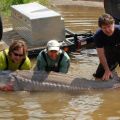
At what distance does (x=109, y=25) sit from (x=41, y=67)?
1528 mm

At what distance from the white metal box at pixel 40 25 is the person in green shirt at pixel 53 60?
5.86ft

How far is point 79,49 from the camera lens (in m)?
11.0

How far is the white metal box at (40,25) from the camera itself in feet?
33.5

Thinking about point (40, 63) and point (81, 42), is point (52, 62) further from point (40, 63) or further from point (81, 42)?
point (81, 42)

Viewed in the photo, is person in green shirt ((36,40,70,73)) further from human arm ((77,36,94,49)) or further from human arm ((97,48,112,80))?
human arm ((77,36,94,49))

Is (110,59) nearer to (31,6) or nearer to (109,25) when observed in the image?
(109,25)

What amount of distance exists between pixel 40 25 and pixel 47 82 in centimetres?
221

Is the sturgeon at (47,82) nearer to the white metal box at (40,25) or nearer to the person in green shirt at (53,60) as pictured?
the person in green shirt at (53,60)

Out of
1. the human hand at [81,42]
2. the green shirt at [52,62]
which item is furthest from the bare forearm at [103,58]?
the human hand at [81,42]

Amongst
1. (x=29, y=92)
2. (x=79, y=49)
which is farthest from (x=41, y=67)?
(x=79, y=49)

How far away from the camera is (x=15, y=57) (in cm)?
816

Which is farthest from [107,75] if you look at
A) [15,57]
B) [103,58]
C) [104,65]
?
[15,57]

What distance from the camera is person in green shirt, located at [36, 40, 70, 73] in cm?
834

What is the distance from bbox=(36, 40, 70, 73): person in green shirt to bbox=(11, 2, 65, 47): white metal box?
179 centimetres
